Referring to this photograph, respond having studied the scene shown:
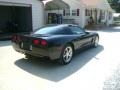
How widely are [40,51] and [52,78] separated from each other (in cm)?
98

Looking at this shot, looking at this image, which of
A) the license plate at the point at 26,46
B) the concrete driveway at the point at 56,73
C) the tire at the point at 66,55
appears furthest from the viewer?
the tire at the point at 66,55

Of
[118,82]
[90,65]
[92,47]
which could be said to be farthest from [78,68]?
[92,47]

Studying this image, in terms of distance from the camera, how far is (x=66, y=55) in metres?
6.07

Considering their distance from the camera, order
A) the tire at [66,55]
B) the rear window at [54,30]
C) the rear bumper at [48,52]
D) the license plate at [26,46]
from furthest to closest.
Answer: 1. the rear window at [54,30]
2. the tire at [66,55]
3. the license plate at [26,46]
4. the rear bumper at [48,52]

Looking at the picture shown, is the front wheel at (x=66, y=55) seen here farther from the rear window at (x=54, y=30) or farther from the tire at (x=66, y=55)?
the rear window at (x=54, y=30)

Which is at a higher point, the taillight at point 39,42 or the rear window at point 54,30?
the rear window at point 54,30

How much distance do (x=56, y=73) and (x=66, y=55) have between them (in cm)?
102

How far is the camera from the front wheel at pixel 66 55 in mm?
5829

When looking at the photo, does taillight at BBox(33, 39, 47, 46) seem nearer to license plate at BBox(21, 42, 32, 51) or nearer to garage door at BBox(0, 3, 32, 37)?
license plate at BBox(21, 42, 32, 51)

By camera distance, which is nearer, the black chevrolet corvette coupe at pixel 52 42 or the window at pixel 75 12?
the black chevrolet corvette coupe at pixel 52 42

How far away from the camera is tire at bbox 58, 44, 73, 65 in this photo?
5826 millimetres

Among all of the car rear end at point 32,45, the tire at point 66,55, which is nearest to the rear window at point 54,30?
the tire at point 66,55

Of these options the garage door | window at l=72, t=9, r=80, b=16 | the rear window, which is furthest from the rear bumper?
window at l=72, t=9, r=80, b=16

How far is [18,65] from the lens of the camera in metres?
5.85
